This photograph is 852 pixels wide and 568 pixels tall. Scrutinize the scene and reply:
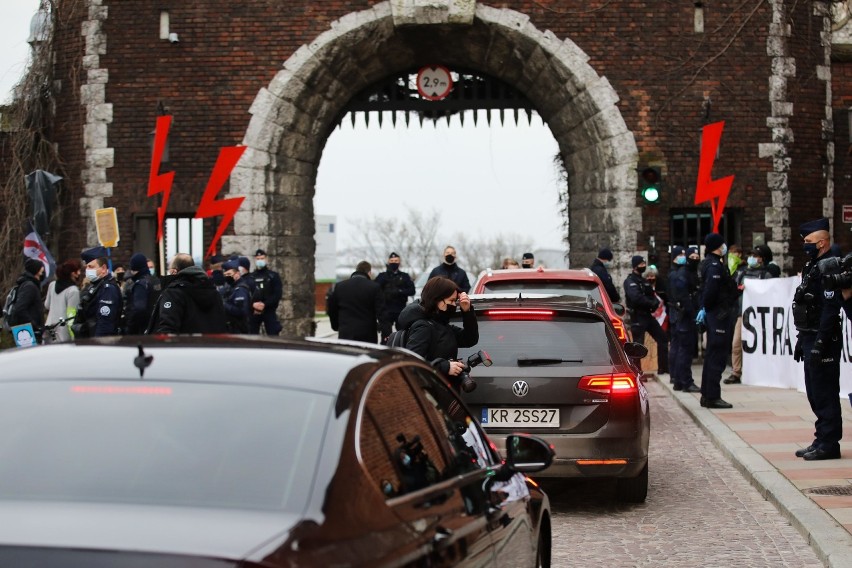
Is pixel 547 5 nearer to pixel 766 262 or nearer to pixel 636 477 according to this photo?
pixel 766 262

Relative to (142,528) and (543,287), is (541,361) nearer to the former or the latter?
(543,287)

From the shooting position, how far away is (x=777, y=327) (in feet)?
53.4

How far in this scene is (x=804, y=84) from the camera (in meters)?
22.1

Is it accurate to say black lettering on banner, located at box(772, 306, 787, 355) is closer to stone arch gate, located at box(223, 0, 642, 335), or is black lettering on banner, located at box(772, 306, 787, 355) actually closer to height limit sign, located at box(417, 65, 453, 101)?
stone arch gate, located at box(223, 0, 642, 335)

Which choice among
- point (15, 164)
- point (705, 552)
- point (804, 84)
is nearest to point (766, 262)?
point (804, 84)

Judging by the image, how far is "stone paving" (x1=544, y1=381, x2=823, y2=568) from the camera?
23.8 feet

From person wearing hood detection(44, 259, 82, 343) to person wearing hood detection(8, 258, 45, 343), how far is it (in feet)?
0.56

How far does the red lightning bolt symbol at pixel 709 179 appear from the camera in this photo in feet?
65.3

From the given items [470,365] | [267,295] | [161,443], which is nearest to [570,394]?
[470,365]

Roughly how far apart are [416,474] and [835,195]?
20.2 m

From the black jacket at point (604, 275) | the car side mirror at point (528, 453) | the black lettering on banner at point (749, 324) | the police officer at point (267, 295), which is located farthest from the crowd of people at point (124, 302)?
the black lettering on banner at point (749, 324)

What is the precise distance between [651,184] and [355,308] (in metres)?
6.72

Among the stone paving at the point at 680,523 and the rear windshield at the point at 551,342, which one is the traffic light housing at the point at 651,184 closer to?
the stone paving at the point at 680,523

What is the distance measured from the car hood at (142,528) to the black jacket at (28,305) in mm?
11421
